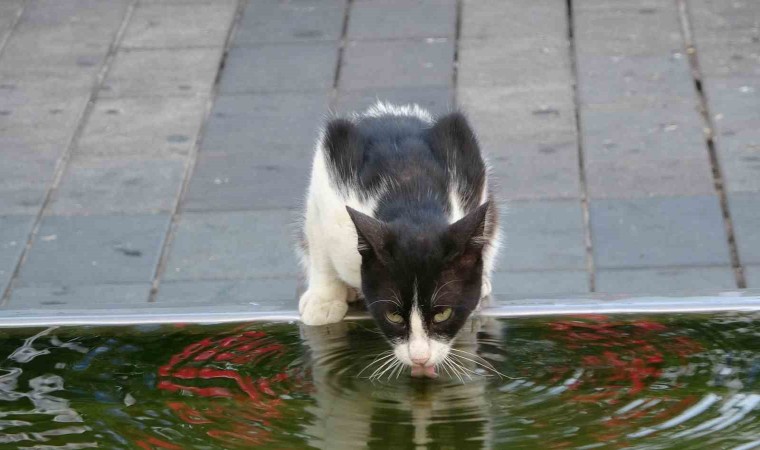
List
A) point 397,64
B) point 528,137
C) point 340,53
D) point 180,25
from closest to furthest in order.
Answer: point 528,137 < point 397,64 < point 340,53 < point 180,25

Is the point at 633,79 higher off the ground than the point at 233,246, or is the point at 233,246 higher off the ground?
the point at 633,79

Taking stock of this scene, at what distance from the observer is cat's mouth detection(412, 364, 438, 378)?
115 inches

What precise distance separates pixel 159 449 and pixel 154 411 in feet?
0.53

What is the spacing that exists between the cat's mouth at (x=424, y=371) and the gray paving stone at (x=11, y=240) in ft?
8.42

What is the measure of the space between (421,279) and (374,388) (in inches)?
11.2

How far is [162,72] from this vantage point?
257 inches

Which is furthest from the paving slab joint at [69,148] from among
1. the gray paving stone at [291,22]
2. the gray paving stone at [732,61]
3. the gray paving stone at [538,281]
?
the gray paving stone at [732,61]

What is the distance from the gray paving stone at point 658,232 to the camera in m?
4.91

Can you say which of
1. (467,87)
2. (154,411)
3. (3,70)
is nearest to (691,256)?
(467,87)

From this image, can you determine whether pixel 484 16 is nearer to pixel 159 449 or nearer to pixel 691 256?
pixel 691 256

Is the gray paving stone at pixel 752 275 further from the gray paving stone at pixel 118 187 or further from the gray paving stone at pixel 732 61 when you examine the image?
the gray paving stone at pixel 118 187

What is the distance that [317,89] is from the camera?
620 cm

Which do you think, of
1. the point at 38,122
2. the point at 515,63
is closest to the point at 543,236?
the point at 515,63

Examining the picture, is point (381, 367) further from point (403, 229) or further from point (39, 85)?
point (39, 85)
